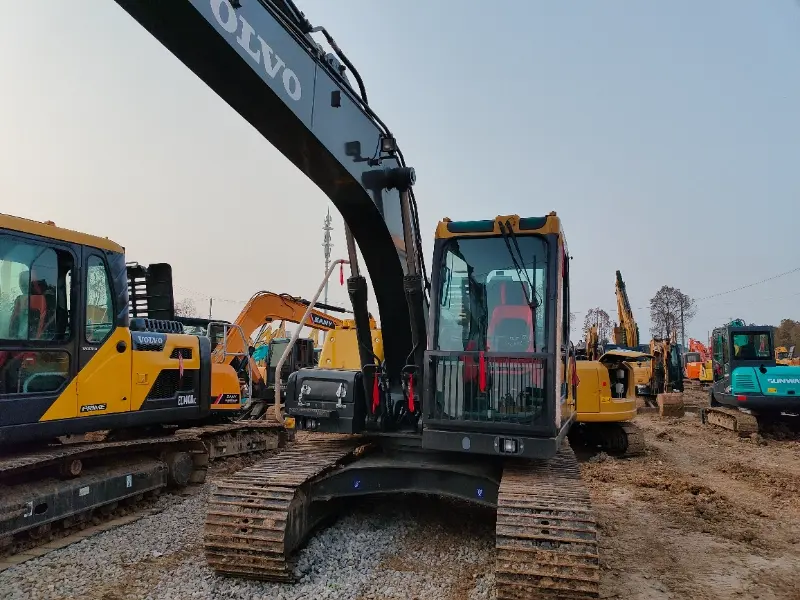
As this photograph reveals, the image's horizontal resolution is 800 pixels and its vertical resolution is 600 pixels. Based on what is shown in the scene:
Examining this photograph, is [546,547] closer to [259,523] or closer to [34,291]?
[259,523]

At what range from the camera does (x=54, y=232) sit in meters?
5.64

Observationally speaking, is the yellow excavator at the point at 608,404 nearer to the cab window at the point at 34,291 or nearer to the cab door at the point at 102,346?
the cab door at the point at 102,346

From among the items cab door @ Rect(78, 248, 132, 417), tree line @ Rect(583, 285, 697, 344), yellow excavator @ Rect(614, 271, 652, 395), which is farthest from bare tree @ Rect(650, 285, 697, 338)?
cab door @ Rect(78, 248, 132, 417)

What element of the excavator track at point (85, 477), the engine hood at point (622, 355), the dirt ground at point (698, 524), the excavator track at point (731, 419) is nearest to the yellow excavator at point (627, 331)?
the excavator track at point (731, 419)

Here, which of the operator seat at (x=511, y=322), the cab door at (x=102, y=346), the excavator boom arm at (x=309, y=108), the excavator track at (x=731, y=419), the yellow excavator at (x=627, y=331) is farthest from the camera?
the yellow excavator at (x=627, y=331)

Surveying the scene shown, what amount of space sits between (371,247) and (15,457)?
139 inches

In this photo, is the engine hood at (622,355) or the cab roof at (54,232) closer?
the cab roof at (54,232)

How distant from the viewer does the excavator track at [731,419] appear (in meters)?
13.1

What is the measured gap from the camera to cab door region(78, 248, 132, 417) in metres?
5.78

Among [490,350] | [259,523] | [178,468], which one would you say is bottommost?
[178,468]

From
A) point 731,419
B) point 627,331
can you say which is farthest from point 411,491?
point 627,331

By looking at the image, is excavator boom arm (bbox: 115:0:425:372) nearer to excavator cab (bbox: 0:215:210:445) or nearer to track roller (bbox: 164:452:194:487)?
excavator cab (bbox: 0:215:210:445)

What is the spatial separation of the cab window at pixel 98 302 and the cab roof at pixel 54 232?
17 cm

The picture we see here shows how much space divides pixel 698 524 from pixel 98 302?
6293 mm
